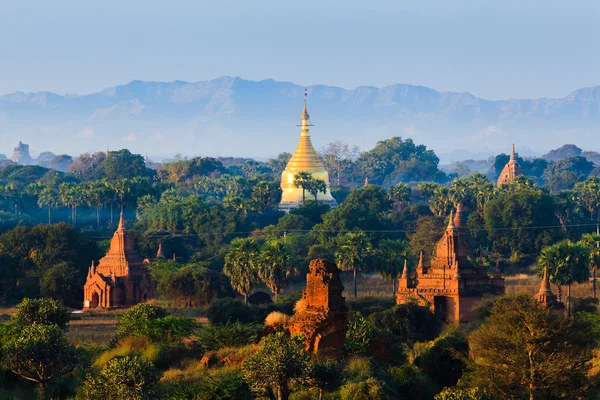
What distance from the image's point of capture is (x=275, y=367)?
37812 mm

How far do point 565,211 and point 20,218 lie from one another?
4636 cm

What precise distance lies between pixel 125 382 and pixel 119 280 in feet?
121

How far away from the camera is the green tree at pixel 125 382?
37156 mm

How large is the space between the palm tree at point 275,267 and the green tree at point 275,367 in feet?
104

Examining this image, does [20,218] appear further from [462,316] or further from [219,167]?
[219,167]

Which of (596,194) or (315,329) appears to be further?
(596,194)

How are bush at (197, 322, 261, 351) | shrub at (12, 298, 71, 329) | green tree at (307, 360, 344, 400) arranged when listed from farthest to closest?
shrub at (12, 298, 71, 329) → bush at (197, 322, 261, 351) → green tree at (307, 360, 344, 400)

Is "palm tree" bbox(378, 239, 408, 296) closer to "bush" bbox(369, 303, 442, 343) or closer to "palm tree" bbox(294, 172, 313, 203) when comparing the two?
"bush" bbox(369, 303, 442, 343)

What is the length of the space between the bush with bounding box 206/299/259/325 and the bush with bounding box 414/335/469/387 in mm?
14595

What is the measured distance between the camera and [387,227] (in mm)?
108250

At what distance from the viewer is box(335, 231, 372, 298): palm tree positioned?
76.1m

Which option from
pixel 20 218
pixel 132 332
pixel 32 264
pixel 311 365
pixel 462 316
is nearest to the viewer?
pixel 311 365

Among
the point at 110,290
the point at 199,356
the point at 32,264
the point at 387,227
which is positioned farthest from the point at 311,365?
the point at 387,227

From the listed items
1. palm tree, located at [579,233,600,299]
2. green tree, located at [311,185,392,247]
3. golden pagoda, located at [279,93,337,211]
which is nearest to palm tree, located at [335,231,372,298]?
palm tree, located at [579,233,600,299]
